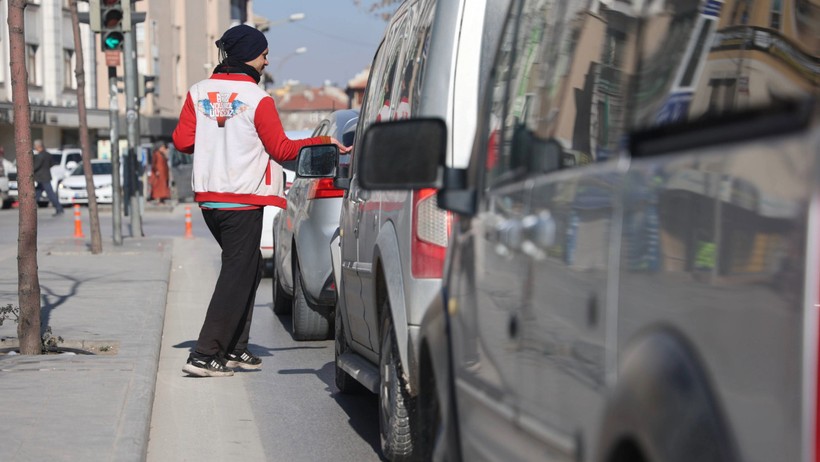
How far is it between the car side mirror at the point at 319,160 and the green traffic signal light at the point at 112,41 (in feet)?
Result: 35.1

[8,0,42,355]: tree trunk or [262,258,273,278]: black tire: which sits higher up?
[8,0,42,355]: tree trunk

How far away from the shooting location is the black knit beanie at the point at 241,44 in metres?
8.26

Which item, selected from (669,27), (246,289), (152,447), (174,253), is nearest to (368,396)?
(246,289)

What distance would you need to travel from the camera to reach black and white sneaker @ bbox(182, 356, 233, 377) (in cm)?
817

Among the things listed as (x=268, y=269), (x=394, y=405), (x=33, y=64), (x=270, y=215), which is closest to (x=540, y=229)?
(x=394, y=405)

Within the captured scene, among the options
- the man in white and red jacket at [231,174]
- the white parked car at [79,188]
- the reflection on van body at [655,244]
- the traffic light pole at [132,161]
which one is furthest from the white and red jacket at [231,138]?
the white parked car at [79,188]

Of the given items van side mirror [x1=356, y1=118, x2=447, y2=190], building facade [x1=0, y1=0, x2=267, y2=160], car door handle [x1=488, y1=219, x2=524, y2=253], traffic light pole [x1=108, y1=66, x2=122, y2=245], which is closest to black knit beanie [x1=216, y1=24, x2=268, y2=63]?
van side mirror [x1=356, y1=118, x2=447, y2=190]

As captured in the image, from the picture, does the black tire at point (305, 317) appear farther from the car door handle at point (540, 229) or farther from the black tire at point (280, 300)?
the car door handle at point (540, 229)

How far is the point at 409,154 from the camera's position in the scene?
3.91 meters

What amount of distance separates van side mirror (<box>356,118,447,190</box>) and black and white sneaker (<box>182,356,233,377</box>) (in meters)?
4.45

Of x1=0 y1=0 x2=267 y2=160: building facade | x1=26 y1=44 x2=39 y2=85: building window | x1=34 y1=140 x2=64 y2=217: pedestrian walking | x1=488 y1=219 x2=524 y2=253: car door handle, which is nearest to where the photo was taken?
x1=488 y1=219 x2=524 y2=253: car door handle

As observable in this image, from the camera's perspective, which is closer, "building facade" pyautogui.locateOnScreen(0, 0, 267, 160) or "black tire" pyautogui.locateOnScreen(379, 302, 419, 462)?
"black tire" pyautogui.locateOnScreen(379, 302, 419, 462)

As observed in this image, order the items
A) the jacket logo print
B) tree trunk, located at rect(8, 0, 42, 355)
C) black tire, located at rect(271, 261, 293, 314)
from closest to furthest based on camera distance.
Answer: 1. the jacket logo print
2. tree trunk, located at rect(8, 0, 42, 355)
3. black tire, located at rect(271, 261, 293, 314)

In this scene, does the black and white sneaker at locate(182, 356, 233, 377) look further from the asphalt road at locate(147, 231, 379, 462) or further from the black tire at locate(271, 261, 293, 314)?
the black tire at locate(271, 261, 293, 314)
